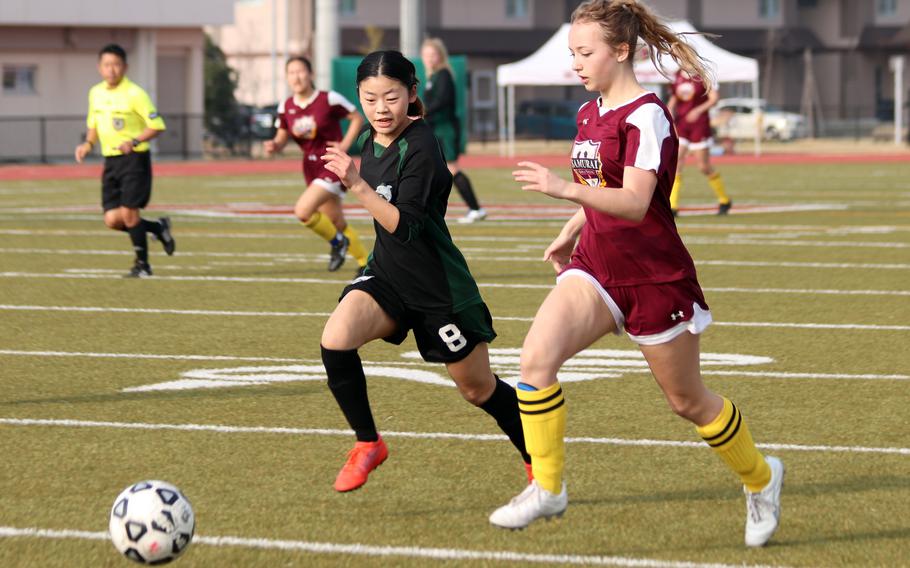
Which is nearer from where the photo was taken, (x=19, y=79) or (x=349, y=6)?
(x=19, y=79)

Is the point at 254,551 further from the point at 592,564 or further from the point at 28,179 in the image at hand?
the point at 28,179

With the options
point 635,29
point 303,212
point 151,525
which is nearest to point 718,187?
point 303,212

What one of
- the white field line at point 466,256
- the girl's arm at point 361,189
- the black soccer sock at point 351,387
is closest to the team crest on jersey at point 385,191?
the girl's arm at point 361,189

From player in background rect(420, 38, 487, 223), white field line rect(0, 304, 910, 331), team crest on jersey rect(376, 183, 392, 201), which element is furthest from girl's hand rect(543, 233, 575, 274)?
player in background rect(420, 38, 487, 223)

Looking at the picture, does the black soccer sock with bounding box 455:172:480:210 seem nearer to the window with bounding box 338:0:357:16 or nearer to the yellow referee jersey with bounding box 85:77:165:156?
the yellow referee jersey with bounding box 85:77:165:156

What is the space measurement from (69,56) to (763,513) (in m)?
39.6

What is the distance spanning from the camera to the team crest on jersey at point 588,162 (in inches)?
220

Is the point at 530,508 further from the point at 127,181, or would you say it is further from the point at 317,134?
the point at 317,134

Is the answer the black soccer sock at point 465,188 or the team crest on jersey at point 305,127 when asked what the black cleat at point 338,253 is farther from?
the black soccer sock at point 465,188

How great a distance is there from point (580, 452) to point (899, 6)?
2803 inches

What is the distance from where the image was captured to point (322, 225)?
14.2 meters

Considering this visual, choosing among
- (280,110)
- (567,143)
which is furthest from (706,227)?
(567,143)

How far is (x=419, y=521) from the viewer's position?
19.1 feet

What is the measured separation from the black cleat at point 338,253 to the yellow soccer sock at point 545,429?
9077 millimetres
